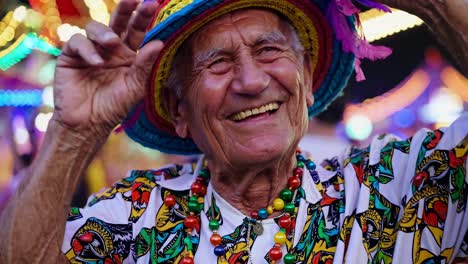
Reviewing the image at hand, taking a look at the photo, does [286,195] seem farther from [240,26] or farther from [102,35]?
[102,35]

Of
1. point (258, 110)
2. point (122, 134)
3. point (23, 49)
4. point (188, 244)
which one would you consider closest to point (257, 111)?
point (258, 110)

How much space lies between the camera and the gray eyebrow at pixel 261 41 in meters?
2.94

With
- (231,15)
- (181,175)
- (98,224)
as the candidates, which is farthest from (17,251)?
(231,15)

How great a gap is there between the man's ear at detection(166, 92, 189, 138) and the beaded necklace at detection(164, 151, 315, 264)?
0.18 metres

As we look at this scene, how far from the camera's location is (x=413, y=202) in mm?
2689

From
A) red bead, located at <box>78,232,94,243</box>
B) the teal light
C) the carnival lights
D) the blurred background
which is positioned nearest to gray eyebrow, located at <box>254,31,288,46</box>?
red bead, located at <box>78,232,94,243</box>

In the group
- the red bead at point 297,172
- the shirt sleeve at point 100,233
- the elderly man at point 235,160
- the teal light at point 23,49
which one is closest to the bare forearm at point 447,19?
the elderly man at point 235,160

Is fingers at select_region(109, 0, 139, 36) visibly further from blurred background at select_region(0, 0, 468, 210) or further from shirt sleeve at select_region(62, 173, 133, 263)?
blurred background at select_region(0, 0, 468, 210)

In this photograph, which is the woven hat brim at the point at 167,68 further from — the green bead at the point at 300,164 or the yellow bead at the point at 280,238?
the yellow bead at the point at 280,238

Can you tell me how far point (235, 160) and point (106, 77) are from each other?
545 millimetres

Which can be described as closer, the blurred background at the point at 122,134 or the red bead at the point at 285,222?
the red bead at the point at 285,222

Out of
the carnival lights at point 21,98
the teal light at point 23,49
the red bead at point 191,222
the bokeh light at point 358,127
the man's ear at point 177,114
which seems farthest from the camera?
the bokeh light at point 358,127

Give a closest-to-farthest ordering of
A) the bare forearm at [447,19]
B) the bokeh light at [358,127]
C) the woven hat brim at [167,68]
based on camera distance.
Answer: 1. the bare forearm at [447,19]
2. the woven hat brim at [167,68]
3. the bokeh light at [358,127]

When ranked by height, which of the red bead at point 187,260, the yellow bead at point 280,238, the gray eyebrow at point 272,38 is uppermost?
the gray eyebrow at point 272,38
